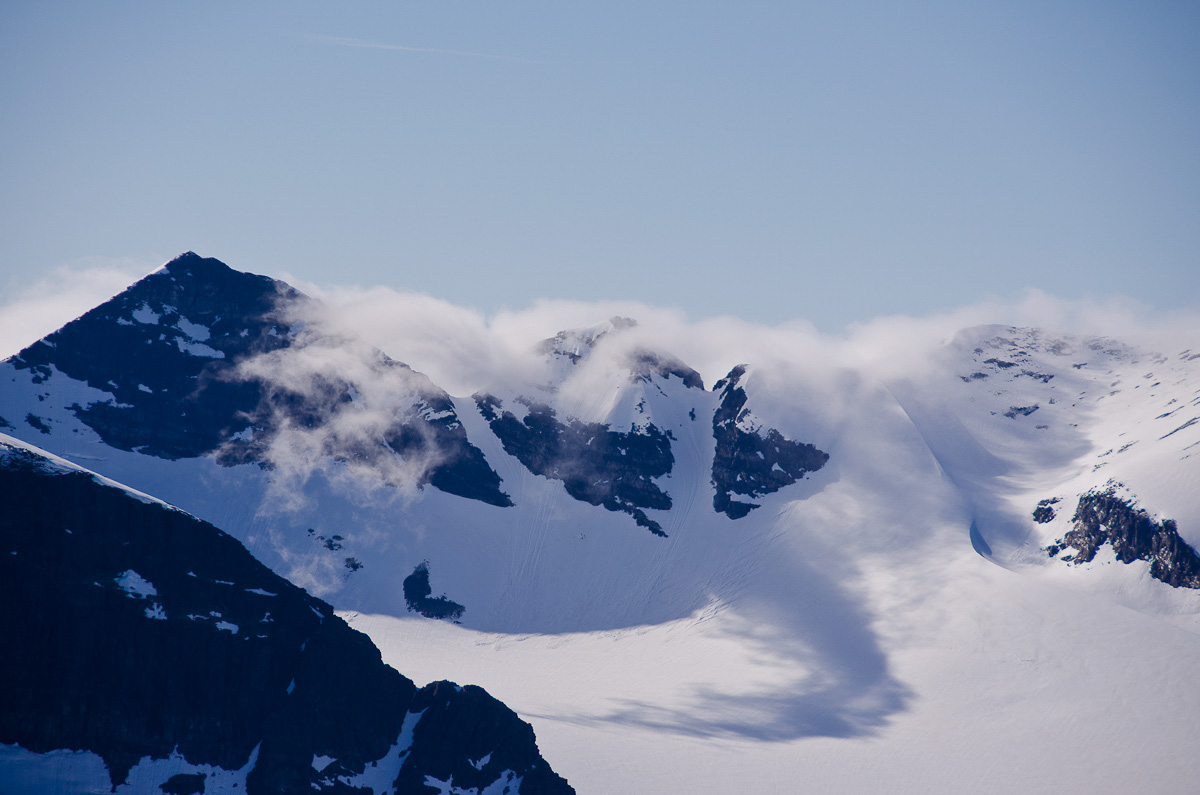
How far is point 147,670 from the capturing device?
252ft

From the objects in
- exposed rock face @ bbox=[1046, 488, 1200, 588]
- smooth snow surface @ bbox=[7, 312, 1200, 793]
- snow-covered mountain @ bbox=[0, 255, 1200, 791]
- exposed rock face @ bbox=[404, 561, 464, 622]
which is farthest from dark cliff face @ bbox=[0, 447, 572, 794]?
exposed rock face @ bbox=[1046, 488, 1200, 588]

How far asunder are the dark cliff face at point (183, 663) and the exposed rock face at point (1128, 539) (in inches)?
4773

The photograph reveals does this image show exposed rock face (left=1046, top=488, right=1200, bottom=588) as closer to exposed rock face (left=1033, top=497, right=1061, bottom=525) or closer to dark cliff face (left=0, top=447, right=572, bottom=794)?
exposed rock face (left=1033, top=497, right=1061, bottom=525)

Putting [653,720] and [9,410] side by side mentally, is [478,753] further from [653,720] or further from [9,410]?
[9,410]

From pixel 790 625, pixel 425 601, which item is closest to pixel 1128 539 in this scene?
pixel 790 625

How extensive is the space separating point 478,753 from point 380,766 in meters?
8.77

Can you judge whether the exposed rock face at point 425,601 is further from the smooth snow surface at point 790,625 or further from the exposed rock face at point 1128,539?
the exposed rock face at point 1128,539

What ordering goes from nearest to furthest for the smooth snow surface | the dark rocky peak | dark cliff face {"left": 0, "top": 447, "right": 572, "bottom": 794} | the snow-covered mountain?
1. dark cliff face {"left": 0, "top": 447, "right": 572, "bottom": 794}
2. the smooth snow surface
3. the snow-covered mountain
4. the dark rocky peak

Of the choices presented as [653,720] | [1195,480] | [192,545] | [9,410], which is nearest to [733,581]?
[653,720]

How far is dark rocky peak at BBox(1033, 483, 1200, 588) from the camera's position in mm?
158125

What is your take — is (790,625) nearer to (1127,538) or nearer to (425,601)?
(1127,538)

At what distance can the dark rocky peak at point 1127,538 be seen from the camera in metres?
158

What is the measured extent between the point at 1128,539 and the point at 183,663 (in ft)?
495

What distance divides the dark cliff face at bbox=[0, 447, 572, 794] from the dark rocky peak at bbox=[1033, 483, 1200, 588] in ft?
398
